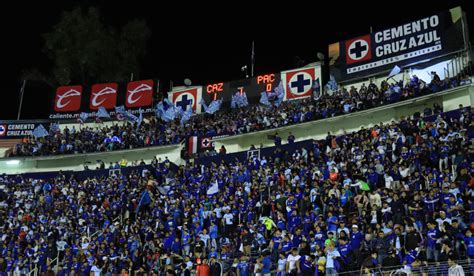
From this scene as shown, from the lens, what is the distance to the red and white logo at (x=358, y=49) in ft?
106

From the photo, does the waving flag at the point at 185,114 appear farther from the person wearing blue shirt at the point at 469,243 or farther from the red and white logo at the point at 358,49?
the person wearing blue shirt at the point at 469,243

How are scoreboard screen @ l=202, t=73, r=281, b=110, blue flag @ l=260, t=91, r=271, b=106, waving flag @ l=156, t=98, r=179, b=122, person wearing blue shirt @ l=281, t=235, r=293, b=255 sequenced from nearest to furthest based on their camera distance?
person wearing blue shirt @ l=281, t=235, r=293, b=255 < blue flag @ l=260, t=91, r=271, b=106 < scoreboard screen @ l=202, t=73, r=281, b=110 < waving flag @ l=156, t=98, r=179, b=122

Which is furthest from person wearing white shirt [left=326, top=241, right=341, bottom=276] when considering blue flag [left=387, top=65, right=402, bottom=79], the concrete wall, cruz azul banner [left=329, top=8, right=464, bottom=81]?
cruz azul banner [left=329, top=8, right=464, bottom=81]

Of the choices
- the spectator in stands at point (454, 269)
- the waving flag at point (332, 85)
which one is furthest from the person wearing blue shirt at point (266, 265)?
the waving flag at point (332, 85)

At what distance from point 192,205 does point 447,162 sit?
35.2 feet

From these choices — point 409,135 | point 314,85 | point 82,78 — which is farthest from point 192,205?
point 82,78

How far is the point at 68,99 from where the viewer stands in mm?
43250

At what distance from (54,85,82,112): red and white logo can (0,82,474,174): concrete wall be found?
4402mm

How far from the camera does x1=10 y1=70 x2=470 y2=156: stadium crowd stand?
28.2 metres

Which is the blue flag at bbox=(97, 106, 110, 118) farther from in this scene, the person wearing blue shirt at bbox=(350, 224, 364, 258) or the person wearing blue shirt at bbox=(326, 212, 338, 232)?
the person wearing blue shirt at bbox=(350, 224, 364, 258)

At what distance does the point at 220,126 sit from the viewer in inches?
1387

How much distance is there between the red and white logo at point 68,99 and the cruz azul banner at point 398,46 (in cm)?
2002

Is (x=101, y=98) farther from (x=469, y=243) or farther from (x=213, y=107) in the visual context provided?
(x=469, y=243)

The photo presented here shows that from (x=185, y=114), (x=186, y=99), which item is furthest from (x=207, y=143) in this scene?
(x=186, y=99)
